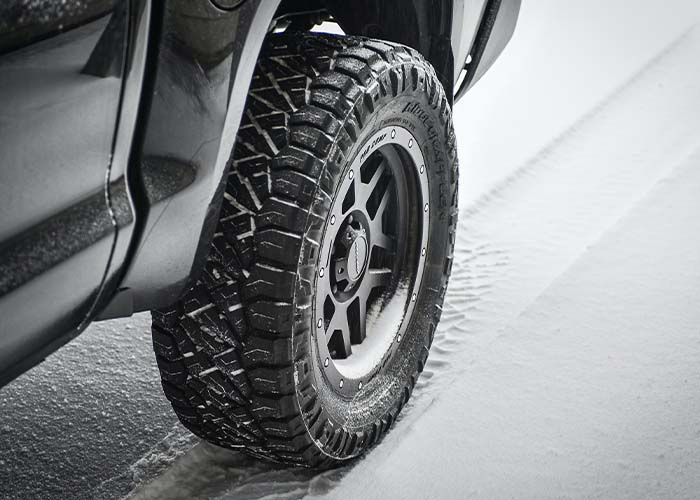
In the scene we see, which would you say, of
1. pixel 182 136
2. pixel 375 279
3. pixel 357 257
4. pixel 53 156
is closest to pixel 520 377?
pixel 375 279

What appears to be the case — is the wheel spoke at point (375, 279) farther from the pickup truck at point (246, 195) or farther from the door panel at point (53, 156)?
the door panel at point (53, 156)

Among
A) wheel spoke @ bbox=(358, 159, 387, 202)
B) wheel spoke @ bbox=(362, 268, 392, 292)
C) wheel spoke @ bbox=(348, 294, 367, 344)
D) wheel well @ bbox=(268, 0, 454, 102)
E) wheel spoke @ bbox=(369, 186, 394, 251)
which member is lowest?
wheel spoke @ bbox=(348, 294, 367, 344)

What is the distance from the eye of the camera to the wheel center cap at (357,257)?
195 cm

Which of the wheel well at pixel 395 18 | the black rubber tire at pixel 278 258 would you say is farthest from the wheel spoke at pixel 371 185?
the wheel well at pixel 395 18

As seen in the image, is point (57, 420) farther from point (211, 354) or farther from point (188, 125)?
point (188, 125)

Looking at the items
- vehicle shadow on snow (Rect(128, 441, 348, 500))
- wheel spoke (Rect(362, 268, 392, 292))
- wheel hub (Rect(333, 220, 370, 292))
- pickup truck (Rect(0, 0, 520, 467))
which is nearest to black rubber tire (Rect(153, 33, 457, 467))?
pickup truck (Rect(0, 0, 520, 467))

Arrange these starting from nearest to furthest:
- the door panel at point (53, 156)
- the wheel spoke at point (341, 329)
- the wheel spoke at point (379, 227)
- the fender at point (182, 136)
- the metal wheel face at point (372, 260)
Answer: the door panel at point (53, 156) → the fender at point (182, 136) → the metal wheel face at point (372, 260) → the wheel spoke at point (341, 329) → the wheel spoke at point (379, 227)

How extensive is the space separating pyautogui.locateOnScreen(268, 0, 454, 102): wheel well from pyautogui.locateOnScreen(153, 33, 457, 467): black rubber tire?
28 centimetres

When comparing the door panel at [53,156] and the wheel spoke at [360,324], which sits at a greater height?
the door panel at [53,156]

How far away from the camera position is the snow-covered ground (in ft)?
6.68

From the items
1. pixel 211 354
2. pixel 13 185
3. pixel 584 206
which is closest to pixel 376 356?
pixel 211 354

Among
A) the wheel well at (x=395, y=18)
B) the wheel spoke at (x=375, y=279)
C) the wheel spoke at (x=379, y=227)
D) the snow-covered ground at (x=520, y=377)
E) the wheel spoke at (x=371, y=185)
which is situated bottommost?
the snow-covered ground at (x=520, y=377)

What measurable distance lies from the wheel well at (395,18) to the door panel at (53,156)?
99 centimetres

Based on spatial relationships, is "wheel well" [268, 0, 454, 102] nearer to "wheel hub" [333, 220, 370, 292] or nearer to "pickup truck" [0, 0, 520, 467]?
"pickup truck" [0, 0, 520, 467]
